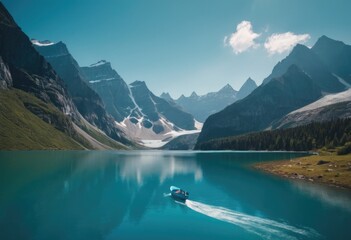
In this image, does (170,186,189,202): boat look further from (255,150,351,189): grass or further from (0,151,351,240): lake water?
(255,150,351,189): grass

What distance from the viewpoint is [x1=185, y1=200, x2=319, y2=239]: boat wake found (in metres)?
38.3

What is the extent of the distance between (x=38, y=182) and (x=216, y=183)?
4626cm

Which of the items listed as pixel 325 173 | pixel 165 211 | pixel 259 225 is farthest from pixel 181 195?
pixel 325 173

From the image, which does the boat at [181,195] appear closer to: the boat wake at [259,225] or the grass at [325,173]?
the boat wake at [259,225]

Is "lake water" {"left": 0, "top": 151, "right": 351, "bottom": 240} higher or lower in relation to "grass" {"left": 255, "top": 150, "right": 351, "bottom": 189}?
lower

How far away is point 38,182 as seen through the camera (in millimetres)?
71250

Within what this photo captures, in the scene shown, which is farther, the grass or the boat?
the grass

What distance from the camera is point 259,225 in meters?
42.6

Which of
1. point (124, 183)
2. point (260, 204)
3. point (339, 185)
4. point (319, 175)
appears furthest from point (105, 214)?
point (319, 175)

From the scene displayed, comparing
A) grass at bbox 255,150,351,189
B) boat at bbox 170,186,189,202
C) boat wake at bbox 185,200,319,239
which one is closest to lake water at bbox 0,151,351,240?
boat wake at bbox 185,200,319,239

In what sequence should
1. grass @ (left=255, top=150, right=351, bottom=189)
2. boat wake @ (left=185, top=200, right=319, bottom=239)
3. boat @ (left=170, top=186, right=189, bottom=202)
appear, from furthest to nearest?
grass @ (left=255, top=150, right=351, bottom=189) → boat @ (left=170, top=186, right=189, bottom=202) → boat wake @ (left=185, top=200, right=319, bottom=239)

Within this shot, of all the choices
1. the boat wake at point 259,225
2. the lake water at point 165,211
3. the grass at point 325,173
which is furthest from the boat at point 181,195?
the grass at point 325,173

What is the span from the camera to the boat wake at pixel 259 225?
38281 millimetres

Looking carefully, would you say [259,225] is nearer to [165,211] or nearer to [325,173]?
[165,211]
